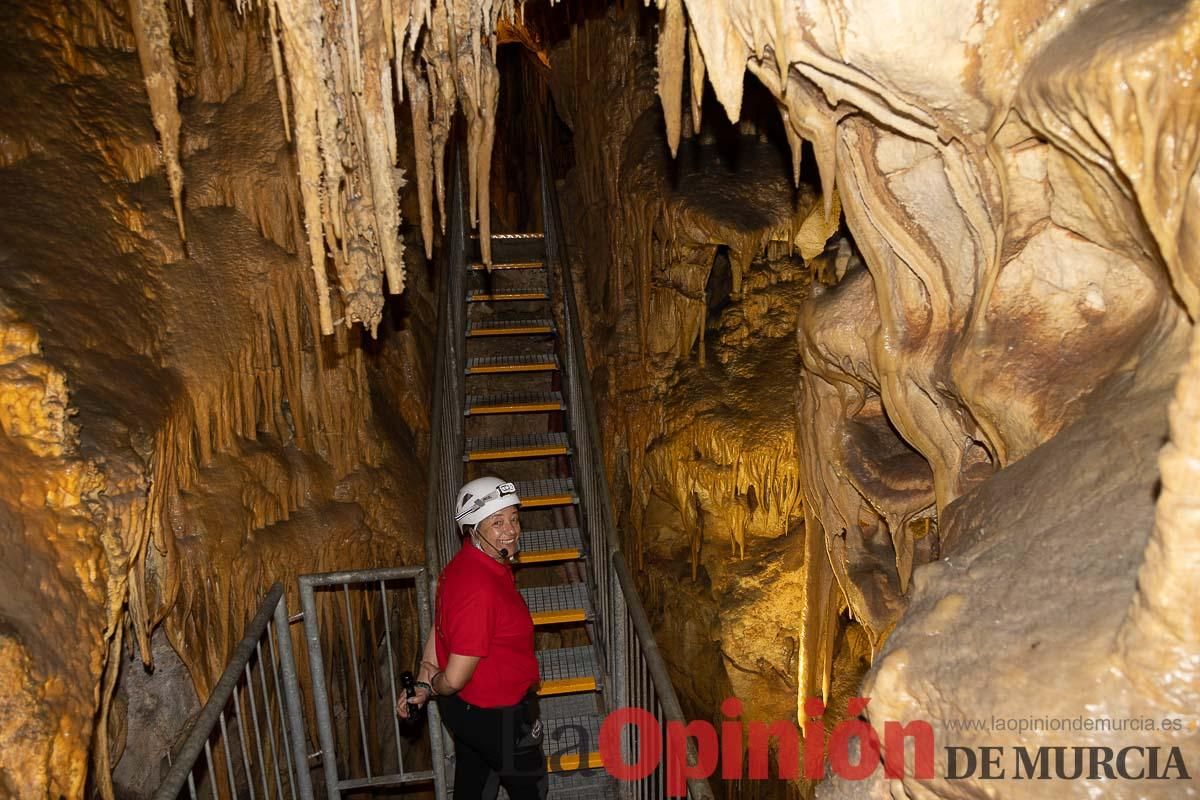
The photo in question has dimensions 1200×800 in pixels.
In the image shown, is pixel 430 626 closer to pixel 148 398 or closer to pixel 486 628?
pixel 486 628

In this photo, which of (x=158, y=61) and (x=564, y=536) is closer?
(x=158, y=61)

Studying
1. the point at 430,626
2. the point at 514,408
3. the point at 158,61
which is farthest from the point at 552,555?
the point at 158,61

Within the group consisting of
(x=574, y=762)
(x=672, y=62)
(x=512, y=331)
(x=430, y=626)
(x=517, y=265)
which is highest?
(x=517, y=265)

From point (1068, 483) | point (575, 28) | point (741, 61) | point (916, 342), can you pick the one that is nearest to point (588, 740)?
point (916, 342)

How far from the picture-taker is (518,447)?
5254mm

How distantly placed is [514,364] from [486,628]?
3.20 metres

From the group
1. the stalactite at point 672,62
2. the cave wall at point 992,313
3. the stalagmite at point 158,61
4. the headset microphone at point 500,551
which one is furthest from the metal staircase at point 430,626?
the stalagmite at point 158,61

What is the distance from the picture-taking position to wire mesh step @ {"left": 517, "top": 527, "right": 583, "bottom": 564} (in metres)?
4.43

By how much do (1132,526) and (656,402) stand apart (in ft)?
16.9

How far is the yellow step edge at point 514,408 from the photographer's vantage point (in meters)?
5.33

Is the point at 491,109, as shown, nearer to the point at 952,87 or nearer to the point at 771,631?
the point at 952,87

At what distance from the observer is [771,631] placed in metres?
6.76

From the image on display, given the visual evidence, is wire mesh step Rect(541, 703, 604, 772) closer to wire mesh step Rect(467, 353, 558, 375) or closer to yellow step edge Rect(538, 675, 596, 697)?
yellow step edge Rect(538, 675, 596, 697)

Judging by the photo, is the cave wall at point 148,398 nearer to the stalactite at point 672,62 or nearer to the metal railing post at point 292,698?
the metal railing post at point 292,698
